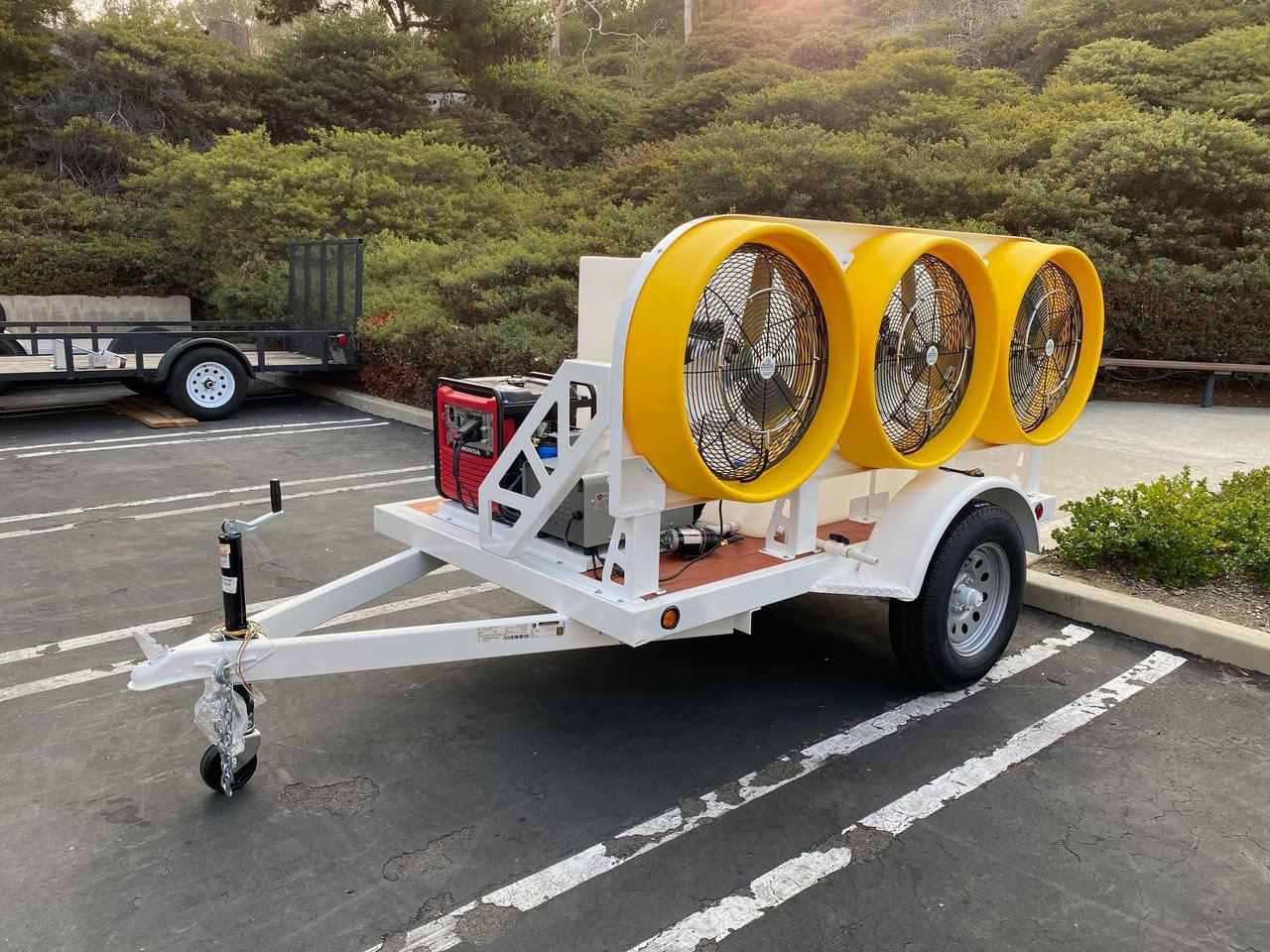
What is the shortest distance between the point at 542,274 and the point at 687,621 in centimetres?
957

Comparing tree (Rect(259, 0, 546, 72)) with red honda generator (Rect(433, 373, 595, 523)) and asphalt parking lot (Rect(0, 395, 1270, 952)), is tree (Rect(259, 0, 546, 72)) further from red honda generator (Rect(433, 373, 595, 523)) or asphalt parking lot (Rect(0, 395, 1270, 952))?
red honda generator (Rect(433, 373, 595, 523))

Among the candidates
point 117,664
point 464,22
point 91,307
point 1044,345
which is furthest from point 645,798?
point 464,22

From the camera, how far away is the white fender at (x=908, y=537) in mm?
3525

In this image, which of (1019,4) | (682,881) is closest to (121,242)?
(682,881)

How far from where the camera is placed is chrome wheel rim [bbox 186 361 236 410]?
9.98 metres

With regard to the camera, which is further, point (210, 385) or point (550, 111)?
point (550, 111)

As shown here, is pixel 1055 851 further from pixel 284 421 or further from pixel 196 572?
pixel 284 421

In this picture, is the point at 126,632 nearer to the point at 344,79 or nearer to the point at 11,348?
the point at 11,348

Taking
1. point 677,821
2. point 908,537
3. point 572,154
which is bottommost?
Answer: point 677,821

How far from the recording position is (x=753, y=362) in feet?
10.3

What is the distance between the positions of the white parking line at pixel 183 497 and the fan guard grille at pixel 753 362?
16.8 feet

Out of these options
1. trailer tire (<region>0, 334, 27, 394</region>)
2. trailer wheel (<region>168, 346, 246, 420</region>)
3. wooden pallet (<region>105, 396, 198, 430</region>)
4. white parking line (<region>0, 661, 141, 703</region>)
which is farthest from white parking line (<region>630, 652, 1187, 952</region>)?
trailer tire (<region>0, 334, 27, 394</region>)

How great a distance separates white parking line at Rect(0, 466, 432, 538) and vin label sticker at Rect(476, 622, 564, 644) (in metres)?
4.64

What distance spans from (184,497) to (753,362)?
17.4ft
